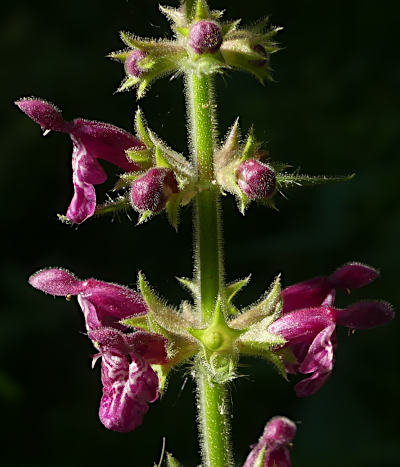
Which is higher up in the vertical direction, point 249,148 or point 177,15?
point 177,15

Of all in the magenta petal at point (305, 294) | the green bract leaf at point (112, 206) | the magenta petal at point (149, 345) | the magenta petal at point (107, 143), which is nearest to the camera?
the magenta petal at point (149, 345)

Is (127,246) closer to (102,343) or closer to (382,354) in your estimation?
(382,354)

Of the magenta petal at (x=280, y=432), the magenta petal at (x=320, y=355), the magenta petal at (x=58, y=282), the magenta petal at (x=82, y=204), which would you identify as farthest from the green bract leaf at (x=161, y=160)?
the magenta petal at (x=280, y=432)

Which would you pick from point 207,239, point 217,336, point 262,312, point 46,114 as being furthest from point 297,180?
point 46,114

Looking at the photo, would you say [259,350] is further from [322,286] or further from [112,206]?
[112,206]

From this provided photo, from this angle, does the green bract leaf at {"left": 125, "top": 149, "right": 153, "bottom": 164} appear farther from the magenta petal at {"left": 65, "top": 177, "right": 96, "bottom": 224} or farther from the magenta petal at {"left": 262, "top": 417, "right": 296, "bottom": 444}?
the magenta petal at {"left": 262, "top": 417, "right": 296, "bottom": 444}

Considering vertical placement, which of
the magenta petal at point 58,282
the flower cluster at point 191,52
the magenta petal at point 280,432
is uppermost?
the flower cluster at point 191,52

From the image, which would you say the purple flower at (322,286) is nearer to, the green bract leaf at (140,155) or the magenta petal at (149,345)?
the magenta petal at (149,345)
